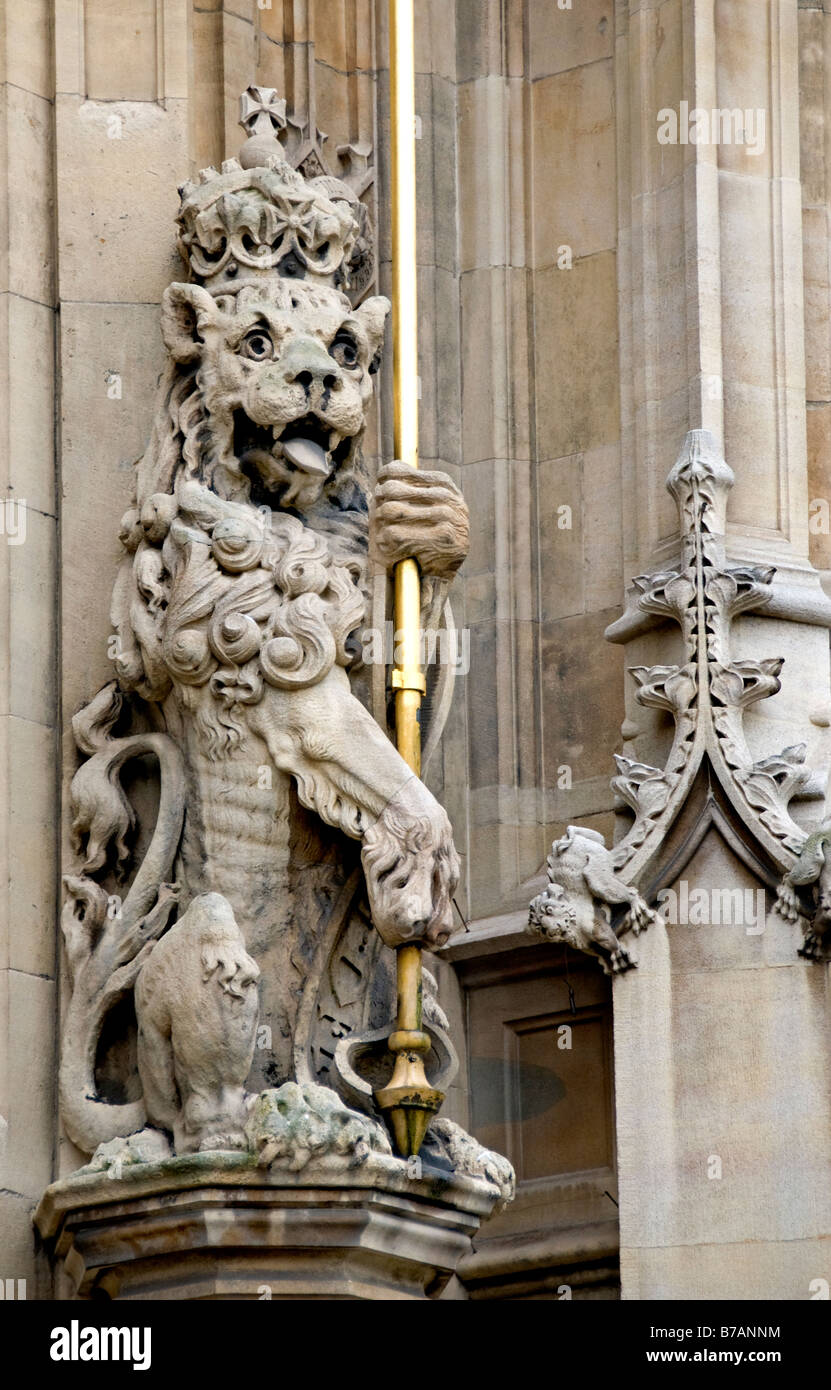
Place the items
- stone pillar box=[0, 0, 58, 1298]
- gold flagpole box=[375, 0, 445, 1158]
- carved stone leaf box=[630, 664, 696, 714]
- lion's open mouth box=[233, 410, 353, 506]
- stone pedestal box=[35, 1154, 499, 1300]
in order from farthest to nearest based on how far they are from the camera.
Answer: carved stone leaf box=[630, 664, 696, 714], lion's open mouth box=[233, 410, 353, 506], stone pillar box=[0, 0, 58, 1298], gold flagpole box=[375, 0, 445, 1158], stone pedestal box=[35, 1154, 499, 1300]

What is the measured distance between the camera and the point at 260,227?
30.7 ft

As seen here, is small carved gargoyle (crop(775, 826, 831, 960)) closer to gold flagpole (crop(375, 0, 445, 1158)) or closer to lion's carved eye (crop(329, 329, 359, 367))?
gold flagpole (crop(375, 0, 445, 1158))

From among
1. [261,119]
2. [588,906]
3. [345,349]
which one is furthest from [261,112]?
[588,906]

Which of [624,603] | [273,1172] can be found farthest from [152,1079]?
[624,603]

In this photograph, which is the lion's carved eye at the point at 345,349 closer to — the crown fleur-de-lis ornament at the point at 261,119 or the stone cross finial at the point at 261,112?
the crown fleur-de-lis ornament at the point at 261,119

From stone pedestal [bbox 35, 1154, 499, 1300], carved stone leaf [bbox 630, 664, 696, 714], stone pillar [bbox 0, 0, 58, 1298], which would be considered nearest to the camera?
stone pedestal [bbox 35, 1154, 499, 1300]

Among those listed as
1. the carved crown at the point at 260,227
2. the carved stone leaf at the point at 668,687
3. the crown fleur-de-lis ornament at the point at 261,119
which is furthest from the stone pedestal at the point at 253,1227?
the crown fleur-de-lis ornament at the point at 261,119

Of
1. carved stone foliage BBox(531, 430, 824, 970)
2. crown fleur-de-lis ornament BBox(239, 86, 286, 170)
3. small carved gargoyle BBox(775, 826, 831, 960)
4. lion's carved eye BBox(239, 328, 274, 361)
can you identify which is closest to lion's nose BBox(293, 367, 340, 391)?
lion's carved eye BBox(239, 328, 274, 361)

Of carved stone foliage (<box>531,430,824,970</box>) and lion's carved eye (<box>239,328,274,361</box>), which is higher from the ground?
lion's carved eye (<box>239,328,274,361</box>)

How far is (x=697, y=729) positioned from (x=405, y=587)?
897 mm

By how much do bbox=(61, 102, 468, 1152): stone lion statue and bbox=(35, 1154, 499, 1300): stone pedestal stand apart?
0.16 meters

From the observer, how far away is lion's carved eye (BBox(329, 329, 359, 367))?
30.5 feet

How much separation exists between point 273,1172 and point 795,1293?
53.9 inches

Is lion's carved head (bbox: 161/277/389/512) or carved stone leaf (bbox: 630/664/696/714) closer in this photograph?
lion's carved head (bbox: 161/277/389/512)
